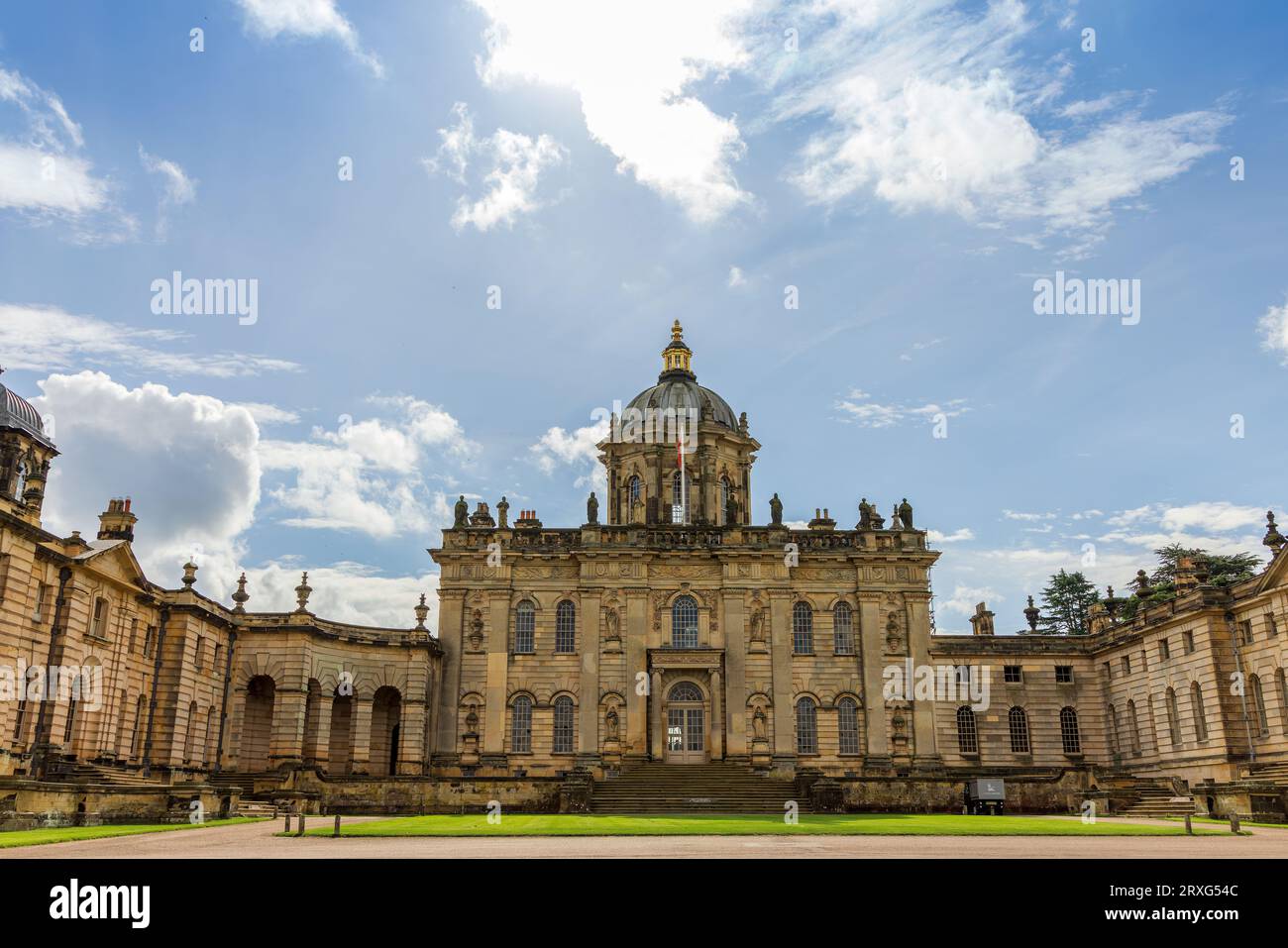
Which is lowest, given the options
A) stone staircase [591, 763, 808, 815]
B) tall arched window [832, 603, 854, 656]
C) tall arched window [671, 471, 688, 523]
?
stone staircase [591, 763, 808, 815]

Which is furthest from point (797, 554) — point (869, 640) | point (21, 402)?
point (21, 402)

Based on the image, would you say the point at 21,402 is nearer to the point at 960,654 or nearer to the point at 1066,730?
the point at 960,654

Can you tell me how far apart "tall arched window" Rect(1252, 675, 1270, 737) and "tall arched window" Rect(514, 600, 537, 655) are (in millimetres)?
30011

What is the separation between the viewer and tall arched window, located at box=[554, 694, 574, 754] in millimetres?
48812

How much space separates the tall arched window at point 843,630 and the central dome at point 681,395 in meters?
12.6

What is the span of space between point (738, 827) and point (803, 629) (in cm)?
2325

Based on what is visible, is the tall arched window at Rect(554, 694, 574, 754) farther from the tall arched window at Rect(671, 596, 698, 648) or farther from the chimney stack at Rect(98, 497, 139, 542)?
the chimney stack at Rect(98, 497, 139, 542)

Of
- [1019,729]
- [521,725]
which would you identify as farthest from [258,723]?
[1019,729]

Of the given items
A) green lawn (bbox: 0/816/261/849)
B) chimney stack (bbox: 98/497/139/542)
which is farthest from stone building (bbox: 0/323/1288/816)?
green lawn (bbox: 0/816/261/849)

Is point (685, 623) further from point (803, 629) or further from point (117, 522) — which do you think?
point (117, 522)

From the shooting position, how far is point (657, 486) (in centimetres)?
5628

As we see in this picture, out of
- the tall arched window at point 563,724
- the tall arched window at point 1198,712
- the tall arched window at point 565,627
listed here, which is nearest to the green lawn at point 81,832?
the tall arched window at point 563,724

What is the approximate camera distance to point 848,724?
49.2 metres

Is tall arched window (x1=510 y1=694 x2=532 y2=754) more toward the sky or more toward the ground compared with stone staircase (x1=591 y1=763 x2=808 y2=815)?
more toward the sky
